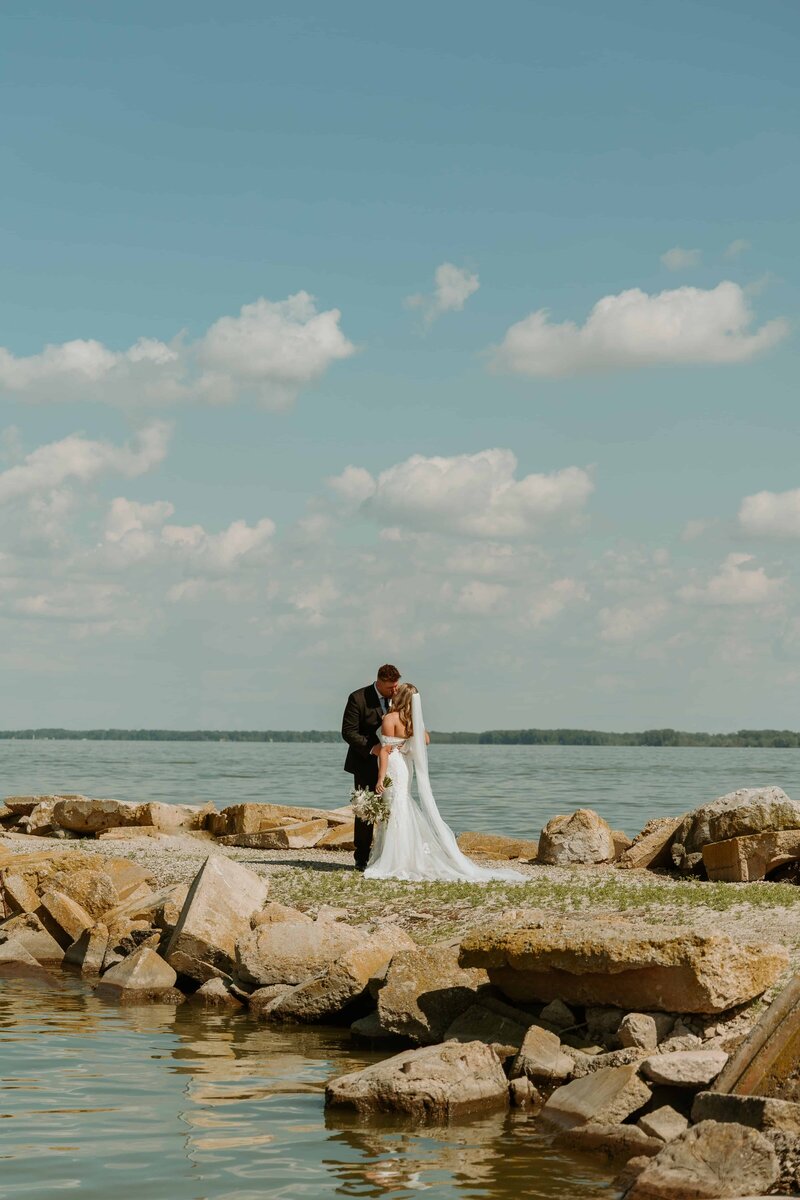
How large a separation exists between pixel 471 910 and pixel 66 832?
12.9 metres

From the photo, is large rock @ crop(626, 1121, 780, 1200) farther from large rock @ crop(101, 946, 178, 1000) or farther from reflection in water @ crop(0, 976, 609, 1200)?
large rock @ crop(101, 946, 178, 1000)

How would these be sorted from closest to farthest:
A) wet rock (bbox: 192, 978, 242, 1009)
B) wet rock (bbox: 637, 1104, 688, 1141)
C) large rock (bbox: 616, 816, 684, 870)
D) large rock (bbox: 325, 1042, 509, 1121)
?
1. wet rock (bbox: 637, 1104, 688, 1141)
2. large rock (bbox: 325, 1042, 509, 1121)
3. wet rock (bbox: 192, 978, 242, 1009)
4. large rock (bbox: 616, 816, 684, 870)

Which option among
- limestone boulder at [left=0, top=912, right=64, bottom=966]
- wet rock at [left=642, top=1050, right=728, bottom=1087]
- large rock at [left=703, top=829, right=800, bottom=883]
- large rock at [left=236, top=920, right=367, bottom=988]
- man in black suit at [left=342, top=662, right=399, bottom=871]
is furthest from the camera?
man in black suit at [left=342, top=662, right=399, bottom=871]

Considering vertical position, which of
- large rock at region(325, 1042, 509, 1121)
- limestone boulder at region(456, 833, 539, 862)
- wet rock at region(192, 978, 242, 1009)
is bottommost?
wet rock at region(192, 978, 242, 1009)

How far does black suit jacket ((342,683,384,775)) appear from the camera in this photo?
17.8 metres

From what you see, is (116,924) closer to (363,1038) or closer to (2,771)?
(363,1038)

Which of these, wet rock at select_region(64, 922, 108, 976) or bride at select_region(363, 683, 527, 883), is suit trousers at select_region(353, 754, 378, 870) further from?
wet rock at select_region(64, 922, 108, 976)

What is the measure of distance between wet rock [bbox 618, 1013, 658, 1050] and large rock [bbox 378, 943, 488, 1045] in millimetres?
1603

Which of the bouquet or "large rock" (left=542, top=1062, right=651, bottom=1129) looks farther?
the bouquet

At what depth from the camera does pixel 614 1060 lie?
30.1 feet

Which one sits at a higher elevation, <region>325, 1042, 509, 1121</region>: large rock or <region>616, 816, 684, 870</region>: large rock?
<region>616, 816, 684, 870</region>: large rock

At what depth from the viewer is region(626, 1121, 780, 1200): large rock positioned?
271 inches

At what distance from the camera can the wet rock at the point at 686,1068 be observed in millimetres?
8391

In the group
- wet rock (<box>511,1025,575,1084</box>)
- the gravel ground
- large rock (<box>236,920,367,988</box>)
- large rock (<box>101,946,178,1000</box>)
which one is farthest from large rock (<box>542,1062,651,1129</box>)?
large rock (<box>101,946,178,1000</box>)
